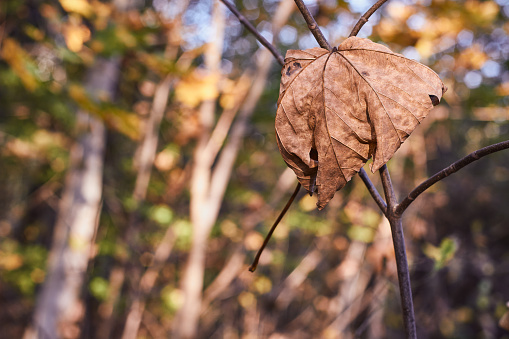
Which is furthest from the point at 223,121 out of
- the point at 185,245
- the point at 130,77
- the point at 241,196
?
the point at 130,77

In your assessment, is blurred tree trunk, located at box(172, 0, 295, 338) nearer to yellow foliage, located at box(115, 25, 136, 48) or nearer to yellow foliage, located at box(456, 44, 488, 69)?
yellow foliage, located at box(115, 25, 136, 48)

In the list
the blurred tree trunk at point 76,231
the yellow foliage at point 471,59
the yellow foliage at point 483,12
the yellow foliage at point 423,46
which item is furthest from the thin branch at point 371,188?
the blurred tree trunk at point 76,231

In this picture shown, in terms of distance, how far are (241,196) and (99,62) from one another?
2.10 m

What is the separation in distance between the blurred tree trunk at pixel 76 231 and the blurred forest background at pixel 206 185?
0.6 inches

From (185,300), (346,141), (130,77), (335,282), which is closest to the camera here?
(346,141)

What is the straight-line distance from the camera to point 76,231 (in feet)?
12.2

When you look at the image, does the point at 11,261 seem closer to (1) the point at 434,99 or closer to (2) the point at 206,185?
(2) the point at 206,185

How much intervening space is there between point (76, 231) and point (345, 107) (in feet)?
12.7

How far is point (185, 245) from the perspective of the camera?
3.93m

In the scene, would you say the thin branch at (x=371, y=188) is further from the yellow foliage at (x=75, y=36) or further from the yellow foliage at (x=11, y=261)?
the yellow foliage at (x=11, y=261)

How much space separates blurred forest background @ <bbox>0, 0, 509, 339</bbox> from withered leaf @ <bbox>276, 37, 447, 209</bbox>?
1744 mm

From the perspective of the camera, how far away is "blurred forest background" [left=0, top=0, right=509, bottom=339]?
288 centimetres

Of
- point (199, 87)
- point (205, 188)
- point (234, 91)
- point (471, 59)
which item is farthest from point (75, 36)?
point (471, 59)

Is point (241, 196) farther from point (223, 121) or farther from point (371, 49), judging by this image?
point (371, 49)
